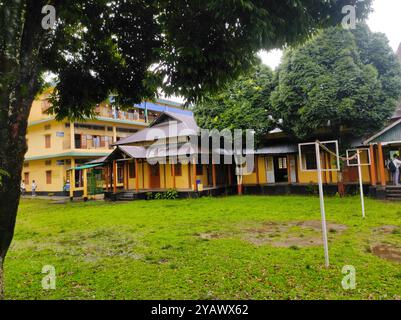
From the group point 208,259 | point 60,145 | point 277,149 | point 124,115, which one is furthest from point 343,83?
point 60,145

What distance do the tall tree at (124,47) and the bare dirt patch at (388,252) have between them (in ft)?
14.8

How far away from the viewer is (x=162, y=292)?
4.05 metres

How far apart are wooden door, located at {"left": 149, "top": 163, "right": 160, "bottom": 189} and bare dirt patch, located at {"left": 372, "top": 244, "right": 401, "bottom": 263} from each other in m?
16.1

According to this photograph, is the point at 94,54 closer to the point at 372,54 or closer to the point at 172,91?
the point at 172,91

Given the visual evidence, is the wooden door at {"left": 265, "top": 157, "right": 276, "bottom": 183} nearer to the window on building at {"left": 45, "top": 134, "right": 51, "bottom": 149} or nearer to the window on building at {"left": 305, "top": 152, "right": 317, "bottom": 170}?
the window on building at {"left": 305, "top": 152, "right": 317, "bottom": 170}

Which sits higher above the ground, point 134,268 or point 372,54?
point 372,54

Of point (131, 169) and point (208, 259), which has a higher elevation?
point (131, 169)

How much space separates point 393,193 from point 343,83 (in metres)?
6.10

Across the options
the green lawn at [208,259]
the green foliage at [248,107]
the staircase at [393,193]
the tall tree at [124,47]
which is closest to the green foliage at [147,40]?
the tall tree at [124,47]

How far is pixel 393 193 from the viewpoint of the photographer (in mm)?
13617

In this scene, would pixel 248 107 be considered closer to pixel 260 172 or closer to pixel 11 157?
pixel 260 172

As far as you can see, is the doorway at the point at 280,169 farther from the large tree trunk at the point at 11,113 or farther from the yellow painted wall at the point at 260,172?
the large tree trunk at the point at 11,113
